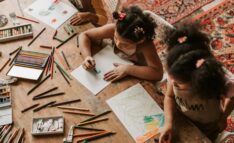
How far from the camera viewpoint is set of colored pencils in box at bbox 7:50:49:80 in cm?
186

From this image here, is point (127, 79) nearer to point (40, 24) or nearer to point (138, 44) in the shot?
point (138, 44)

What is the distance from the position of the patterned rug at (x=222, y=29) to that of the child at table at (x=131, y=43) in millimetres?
1021

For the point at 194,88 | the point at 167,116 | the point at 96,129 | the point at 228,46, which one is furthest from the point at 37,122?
the point at 228,46

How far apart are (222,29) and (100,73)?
1.59 m

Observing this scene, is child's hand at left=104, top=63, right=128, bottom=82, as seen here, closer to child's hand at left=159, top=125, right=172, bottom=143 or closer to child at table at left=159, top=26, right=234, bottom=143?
child at table at left=159, top=26, right=234, bottom=143

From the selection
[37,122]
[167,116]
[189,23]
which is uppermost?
[189,23]

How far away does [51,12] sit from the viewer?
2141 mm

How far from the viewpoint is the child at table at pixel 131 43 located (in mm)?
1831

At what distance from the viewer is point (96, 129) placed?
167 centimetres

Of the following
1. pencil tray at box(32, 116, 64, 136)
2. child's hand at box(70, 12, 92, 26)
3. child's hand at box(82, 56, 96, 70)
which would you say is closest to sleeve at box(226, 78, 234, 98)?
child's hand at box(82, 56, 96, 70)

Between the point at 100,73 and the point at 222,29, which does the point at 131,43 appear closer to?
the point at 100,73

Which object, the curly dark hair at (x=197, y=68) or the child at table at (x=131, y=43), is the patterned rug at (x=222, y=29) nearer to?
the child at table at (x=131, y=43)

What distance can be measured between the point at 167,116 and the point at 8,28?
1131 millimetres

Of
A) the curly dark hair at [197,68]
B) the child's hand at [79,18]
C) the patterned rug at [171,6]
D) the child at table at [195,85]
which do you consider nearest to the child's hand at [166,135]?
the child at table at [195,85]
